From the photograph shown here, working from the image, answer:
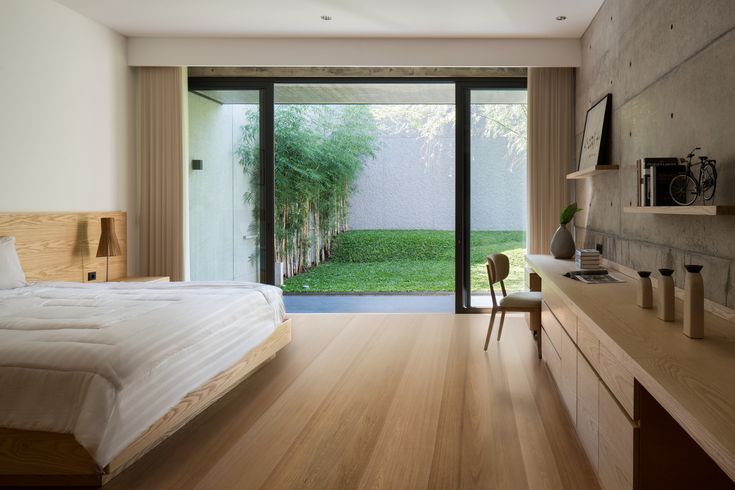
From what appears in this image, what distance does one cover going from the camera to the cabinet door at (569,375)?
8.58 feet

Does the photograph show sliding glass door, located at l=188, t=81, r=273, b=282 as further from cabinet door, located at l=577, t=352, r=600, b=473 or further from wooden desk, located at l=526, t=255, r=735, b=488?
cabinet door, located at l=577, t=352, r=600, b=473

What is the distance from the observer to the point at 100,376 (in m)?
2.07

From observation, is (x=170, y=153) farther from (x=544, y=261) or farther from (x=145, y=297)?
(x=544, y=261)

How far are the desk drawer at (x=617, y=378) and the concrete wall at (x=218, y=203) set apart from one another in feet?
13.8

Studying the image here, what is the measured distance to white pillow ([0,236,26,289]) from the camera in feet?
11.5

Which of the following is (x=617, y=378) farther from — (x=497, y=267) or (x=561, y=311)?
(x=497, y=267)

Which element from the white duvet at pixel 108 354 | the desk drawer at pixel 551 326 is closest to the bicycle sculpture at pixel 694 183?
the desk drawer at pixel 551 326

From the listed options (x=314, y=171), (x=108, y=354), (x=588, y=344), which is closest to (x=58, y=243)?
(x=108, y=354)

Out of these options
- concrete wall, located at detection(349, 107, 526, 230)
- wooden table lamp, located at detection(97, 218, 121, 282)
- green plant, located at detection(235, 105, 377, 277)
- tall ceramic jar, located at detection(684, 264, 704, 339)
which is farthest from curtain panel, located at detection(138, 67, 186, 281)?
concrete wall, located at detection(349, 107, 526, 230)

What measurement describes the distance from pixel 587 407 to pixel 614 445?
45 cm

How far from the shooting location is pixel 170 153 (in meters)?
5.45

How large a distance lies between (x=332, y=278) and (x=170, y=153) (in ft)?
16.0

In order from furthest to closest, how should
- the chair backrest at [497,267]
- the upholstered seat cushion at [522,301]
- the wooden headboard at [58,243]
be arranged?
1. the chair backrest at [497,267]
2. the upholstered seat cushion at [522,301]
3. the wooden headboard at [58,243]

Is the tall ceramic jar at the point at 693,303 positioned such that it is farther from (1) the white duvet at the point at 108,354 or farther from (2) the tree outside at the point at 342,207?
(2) the tree outside at the point at 342,207
